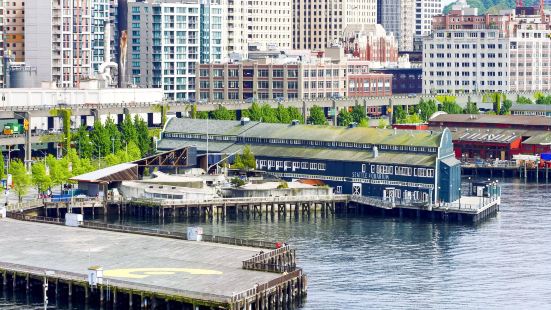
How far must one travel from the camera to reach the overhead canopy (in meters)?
168

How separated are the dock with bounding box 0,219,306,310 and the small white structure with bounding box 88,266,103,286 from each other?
521 mm

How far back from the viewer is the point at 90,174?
6727 inches

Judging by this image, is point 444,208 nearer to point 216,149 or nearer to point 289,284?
point 216,149

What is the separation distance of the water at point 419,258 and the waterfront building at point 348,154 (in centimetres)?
768

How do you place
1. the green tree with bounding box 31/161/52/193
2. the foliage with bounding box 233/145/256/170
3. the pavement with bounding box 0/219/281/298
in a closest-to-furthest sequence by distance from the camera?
the pavement with bounding box 0/219/281/298
the green tree with bounding box 31/161/52/193
the foliage with bounding box 233/145/256/170

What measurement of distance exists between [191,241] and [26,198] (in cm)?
4095

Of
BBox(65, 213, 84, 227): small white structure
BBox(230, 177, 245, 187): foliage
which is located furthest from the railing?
BBox(65, 213, 84, 227): small white structure

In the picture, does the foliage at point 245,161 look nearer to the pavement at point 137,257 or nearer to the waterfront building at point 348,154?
the waterfront building at point 348,154

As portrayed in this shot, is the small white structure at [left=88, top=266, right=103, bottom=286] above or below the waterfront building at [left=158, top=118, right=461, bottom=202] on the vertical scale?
below

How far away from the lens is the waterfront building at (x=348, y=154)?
559ft

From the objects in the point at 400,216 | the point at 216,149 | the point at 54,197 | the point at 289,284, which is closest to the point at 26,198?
the point at 54,197

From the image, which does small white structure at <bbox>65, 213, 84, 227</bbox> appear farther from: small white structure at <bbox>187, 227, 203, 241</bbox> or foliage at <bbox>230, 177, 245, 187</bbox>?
foliage at <bbox>230, 177, 245, 187</bbox>

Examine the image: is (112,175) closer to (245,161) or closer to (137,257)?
(245,161)

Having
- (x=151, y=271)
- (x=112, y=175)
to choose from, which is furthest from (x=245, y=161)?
(x=151, y=271)
